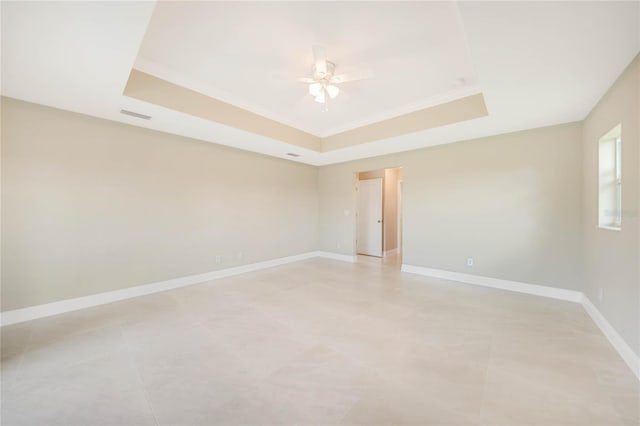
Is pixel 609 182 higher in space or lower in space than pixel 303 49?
lower

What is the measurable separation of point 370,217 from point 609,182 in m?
4.60

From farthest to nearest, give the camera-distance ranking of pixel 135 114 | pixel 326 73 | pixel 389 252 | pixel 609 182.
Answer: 1. pixel 389 252
2. pixel 135 114
3. pixel 609 182
4. pixel 326 73

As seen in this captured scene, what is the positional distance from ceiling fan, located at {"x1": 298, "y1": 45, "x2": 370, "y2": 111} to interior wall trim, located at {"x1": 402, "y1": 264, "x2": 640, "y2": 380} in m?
3.36

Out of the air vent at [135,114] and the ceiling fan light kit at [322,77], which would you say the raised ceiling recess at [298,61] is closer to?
the ceiling fan light kit at [322,77]

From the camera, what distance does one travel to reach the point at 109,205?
335cm

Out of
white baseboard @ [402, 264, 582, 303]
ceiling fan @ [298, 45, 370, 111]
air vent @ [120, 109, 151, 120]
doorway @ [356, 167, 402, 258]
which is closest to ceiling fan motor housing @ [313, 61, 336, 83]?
ceiling fan @ [298, 45, 370, 111]

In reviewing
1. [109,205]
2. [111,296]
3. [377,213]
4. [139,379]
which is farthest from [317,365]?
[377,213]

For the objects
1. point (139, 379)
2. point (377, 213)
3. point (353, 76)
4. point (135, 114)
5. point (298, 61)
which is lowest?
point (139, 379)

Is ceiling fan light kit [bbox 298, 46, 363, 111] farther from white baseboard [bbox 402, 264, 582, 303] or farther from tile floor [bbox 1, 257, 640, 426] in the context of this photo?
white baseboard [bbox 402, 264, 582, 303]

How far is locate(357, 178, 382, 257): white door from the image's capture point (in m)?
6.73

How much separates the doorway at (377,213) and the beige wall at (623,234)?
4.07m

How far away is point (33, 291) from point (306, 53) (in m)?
4.13

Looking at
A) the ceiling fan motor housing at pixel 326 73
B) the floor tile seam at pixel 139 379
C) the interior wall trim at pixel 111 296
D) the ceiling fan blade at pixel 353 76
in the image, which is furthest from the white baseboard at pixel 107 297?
the ceiling fan blade at pixel 353 76

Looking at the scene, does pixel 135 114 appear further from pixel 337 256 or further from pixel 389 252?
pixel 389 252
